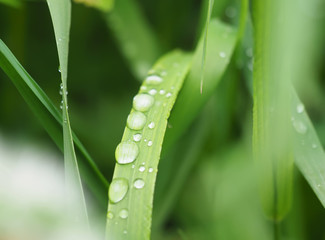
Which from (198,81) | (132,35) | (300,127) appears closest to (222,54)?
(198,81)

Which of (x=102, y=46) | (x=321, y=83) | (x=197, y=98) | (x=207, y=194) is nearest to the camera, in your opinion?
(x=197, y=98)

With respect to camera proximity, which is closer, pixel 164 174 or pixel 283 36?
pixel 283 36

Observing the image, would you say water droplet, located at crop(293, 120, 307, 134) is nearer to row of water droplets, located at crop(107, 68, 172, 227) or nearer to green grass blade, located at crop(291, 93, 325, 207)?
green grass blade, located at crop(291, 93, 325, 207)

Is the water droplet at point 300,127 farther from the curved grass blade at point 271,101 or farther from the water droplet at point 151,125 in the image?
the water droplet at point 151,125

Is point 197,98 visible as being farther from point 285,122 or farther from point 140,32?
point 140,32

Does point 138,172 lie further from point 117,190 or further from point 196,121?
point 196,121


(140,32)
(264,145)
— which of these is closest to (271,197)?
(264,145)

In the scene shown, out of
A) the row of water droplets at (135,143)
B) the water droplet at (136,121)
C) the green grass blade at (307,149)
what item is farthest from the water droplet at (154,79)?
the green grass blade at (307,149)
